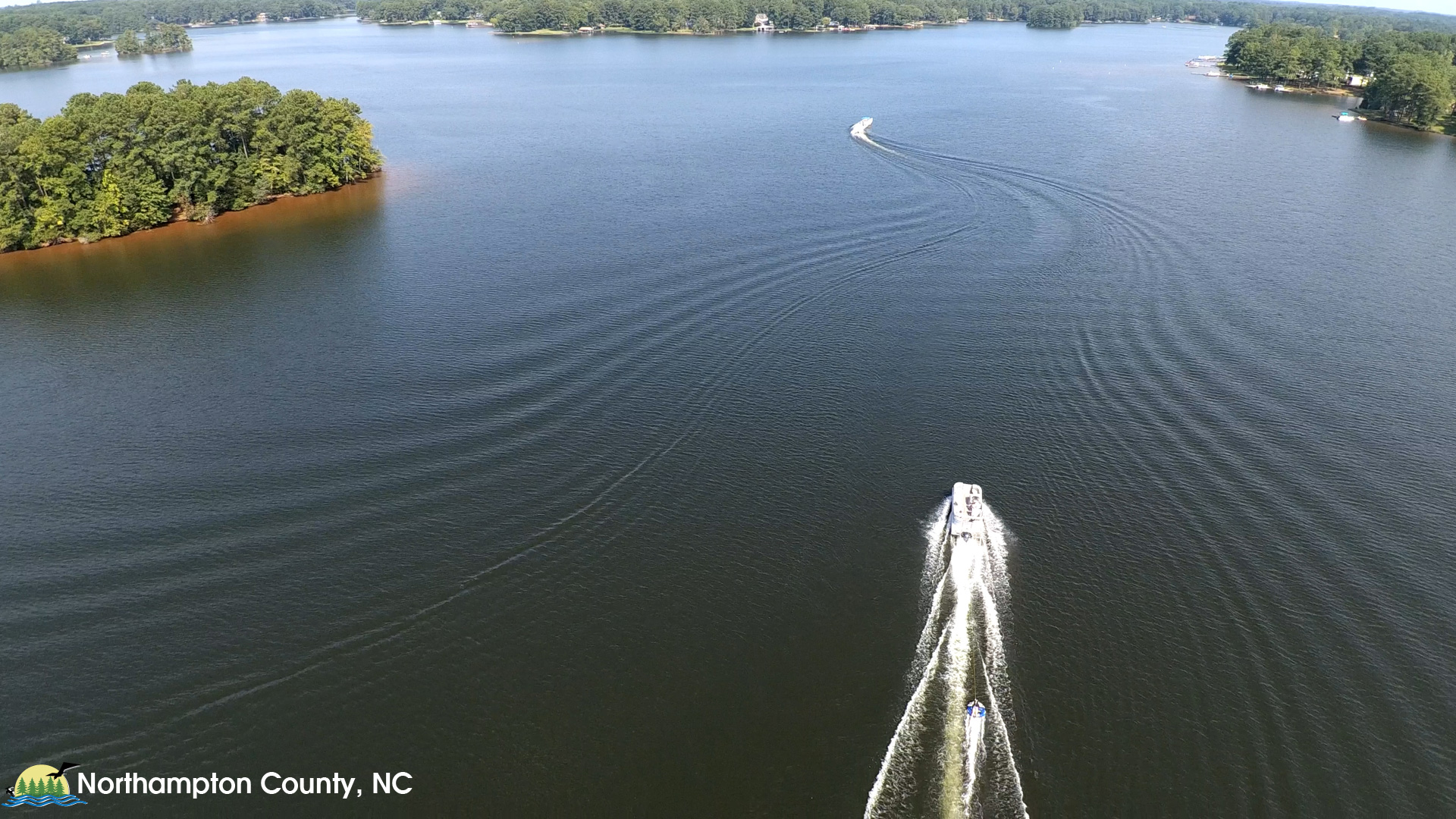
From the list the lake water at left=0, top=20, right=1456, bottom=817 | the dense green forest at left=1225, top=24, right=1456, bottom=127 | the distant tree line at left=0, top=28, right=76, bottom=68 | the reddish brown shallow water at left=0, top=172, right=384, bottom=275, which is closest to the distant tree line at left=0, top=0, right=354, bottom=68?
the distant tree line at left=0, top=28, right=76, bottom=68

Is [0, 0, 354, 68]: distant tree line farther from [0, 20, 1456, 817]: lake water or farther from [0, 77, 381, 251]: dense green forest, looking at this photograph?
[0, 20, 1456, 817]: lake water

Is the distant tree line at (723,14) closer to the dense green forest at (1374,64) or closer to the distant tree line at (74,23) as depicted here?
the dense green forest at (1374,64)

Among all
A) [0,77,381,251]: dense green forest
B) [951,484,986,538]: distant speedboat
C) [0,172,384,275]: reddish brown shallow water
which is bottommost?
[951,484,986,538]: distant speedboat

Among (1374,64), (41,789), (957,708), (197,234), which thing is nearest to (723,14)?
(1374,64)

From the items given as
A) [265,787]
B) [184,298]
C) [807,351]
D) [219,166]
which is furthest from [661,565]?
[219,166]

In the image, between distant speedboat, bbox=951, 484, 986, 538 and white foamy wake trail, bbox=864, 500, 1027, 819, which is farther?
distant speedboat, bbox=951, 484, 986, 538

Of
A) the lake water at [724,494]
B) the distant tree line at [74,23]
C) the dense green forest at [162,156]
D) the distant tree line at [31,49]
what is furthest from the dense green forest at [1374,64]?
the distant tree line at [31,49]
